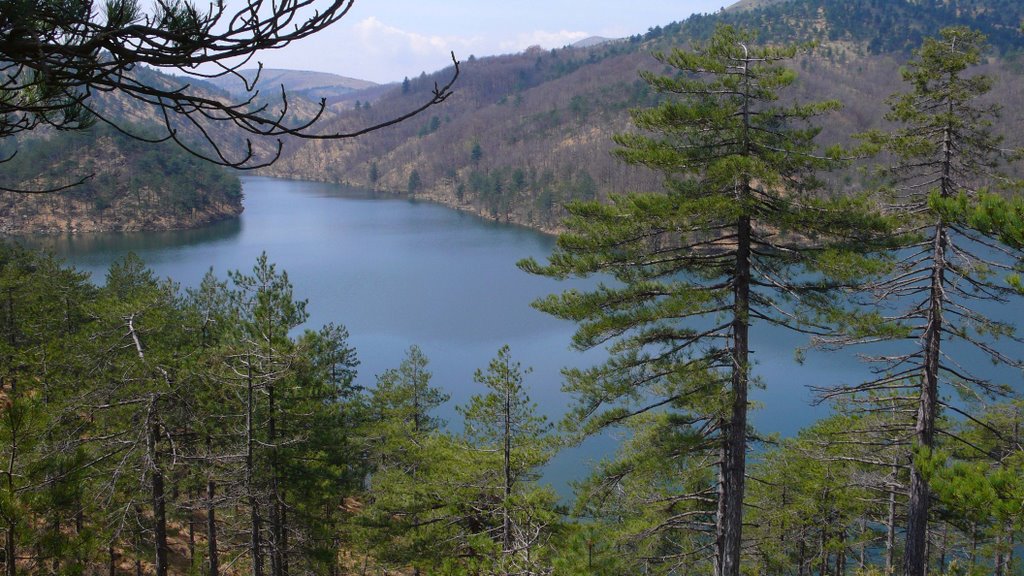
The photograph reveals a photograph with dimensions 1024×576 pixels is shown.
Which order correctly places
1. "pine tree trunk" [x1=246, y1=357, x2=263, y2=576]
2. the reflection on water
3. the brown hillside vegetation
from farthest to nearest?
the brown hillside vegetation, the reflection on water, "pine tree trunk" [x1=246, y1=357, x2=263, y2=576]

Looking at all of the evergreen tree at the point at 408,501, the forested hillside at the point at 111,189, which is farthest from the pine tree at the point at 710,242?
the forested hillside at the point at 111,189

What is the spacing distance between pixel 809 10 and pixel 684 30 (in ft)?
76.8

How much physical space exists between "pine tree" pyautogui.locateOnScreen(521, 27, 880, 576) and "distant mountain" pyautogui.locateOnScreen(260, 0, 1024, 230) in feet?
172

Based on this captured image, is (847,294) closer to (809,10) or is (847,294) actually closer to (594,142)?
(594,142)

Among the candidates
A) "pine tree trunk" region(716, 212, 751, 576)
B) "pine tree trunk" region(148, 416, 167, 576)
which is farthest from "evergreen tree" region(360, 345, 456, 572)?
"pine tree trunk" region(716, 212, 751, 576)

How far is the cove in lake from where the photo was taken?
23.7m

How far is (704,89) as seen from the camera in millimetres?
7086

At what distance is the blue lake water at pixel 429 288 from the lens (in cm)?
2378

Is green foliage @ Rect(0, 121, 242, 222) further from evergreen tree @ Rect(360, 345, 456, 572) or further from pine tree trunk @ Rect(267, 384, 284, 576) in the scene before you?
pine tree trunk @ Rect(267, 384, 284, 576)

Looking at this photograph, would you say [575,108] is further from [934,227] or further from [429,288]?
[934,227]

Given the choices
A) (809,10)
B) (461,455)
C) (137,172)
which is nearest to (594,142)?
(137,172)

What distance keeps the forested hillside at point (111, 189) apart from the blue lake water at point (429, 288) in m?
3.12

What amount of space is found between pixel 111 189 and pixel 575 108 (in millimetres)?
57937

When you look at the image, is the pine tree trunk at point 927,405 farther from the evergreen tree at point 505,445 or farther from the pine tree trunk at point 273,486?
the pine tree trunk at point 273,486
